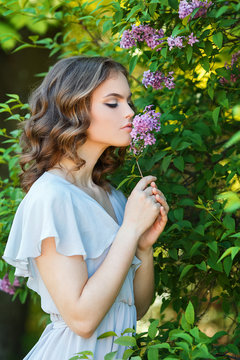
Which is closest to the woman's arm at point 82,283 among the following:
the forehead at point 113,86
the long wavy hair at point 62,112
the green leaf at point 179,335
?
the green leaf at point 179,335


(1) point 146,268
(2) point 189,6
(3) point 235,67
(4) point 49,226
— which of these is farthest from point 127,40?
(1) point 146,268

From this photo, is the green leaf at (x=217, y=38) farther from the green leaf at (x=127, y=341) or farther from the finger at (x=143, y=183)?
the green leaf at (x=127, y=341)

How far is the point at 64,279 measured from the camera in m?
1.51

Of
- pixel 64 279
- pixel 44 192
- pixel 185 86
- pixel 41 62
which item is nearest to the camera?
pixel 64 279

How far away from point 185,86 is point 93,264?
141 centimetres

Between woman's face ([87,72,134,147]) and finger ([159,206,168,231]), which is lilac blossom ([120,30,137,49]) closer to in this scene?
woman's face ([87,72,134,147])

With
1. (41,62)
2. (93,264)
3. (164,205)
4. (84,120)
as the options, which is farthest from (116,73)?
(41,62)

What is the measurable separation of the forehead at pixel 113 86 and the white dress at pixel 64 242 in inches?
13.9

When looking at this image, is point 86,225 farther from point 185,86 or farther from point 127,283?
point 185,86

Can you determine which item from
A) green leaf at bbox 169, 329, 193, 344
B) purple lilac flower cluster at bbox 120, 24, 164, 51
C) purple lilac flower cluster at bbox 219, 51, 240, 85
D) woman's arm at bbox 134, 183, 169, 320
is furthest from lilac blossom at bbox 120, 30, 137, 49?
green leaf at bbox 169, 329, 193, 344

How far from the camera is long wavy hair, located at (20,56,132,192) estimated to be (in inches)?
68.6

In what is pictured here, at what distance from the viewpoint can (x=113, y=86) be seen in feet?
5.80

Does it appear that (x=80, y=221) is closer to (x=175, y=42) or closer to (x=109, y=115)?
(x=109, y=115)

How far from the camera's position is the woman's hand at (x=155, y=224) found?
5.65 feet
